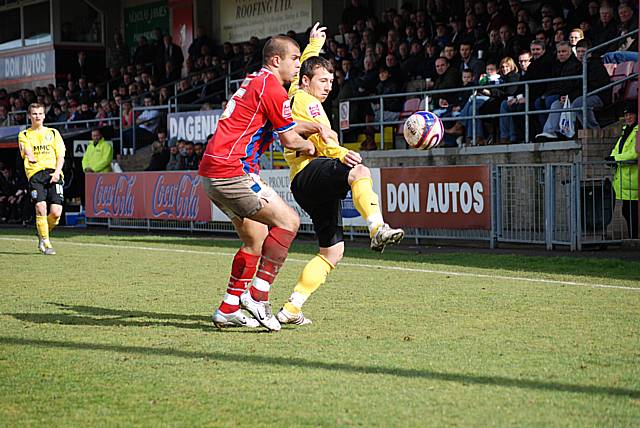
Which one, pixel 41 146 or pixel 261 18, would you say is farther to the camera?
pixel 261 18

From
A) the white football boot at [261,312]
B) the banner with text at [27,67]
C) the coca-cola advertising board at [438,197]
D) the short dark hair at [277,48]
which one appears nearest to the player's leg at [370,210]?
the white football boot at [261,312]

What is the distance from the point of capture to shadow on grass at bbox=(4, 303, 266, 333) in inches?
328

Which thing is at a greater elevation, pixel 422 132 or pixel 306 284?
pixel 422 132

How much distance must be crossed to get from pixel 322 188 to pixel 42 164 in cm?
942

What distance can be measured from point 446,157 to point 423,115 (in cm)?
774

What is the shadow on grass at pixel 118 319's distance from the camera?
8.34 m

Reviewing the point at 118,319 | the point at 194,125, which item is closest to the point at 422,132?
the point at 118,319

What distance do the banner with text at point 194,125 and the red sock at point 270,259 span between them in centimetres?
1496

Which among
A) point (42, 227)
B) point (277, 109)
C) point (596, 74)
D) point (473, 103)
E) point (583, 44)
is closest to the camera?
point (277, 109)

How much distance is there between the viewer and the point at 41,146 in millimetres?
16391

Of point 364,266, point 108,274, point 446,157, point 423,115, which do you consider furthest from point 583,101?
point 108,274

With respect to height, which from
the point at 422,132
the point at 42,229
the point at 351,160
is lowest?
the point at 42,229

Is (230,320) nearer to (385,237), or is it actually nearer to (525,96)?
(385,237)

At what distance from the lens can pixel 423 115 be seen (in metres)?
11.2
